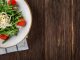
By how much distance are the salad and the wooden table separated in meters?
0.07

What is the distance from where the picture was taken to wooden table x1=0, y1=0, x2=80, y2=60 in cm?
106

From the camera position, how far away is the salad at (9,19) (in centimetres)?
100

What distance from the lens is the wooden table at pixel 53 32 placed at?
1064 mm

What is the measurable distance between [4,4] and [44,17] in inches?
7.3

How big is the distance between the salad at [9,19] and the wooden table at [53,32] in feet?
0.23

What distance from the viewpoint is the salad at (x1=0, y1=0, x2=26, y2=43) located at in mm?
995

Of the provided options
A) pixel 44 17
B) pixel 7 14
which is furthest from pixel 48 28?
pixel 7 14

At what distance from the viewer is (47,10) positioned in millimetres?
1084

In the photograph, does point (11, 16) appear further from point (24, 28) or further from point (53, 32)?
point (53, 32)

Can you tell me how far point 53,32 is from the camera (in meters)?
1.09

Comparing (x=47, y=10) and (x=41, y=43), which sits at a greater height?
(x=47, y=10)

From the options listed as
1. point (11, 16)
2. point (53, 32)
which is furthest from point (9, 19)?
point (53, 32)

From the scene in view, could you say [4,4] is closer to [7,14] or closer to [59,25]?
[7,14]

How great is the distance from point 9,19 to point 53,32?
0.67ft
